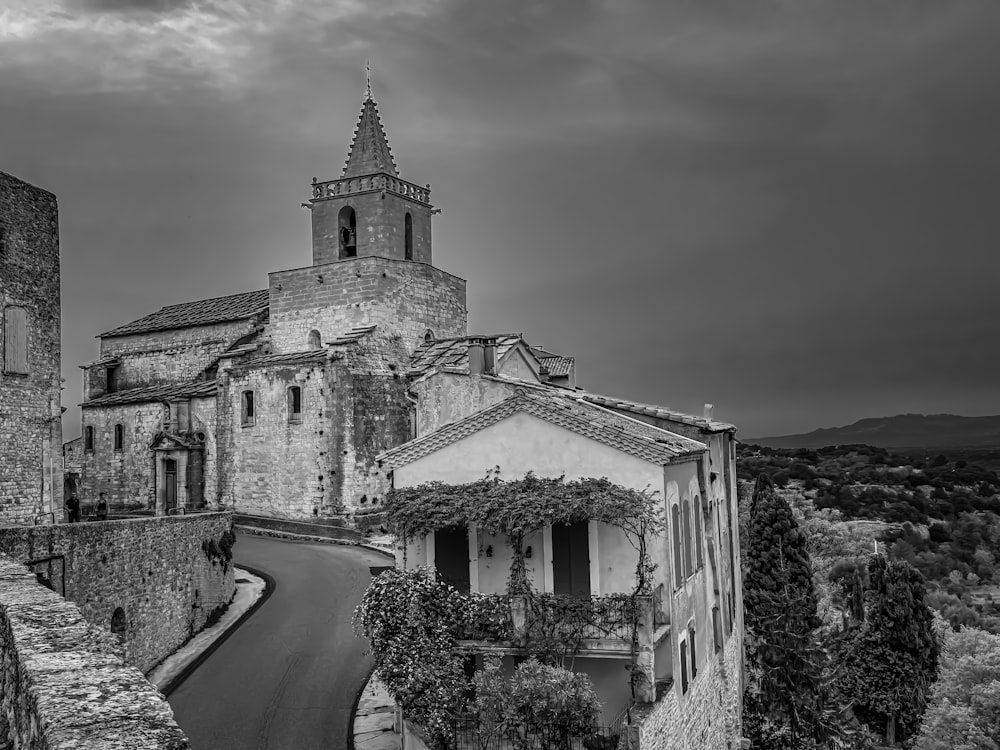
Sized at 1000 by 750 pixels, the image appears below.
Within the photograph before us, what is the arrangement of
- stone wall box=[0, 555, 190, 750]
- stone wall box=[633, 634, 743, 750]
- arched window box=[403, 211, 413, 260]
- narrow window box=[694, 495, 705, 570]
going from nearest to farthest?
stone wall box=[0, 555, 190, 750] < stone wall box=[633, 634, 743, 750] < narrow window box=[694, 495, 705, 570] < arched window box=[403, 211, 413, 260]

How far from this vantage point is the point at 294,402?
135 feet

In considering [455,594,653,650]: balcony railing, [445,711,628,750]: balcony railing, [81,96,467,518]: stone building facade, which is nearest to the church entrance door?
[81,96,467,518]: stone building facade

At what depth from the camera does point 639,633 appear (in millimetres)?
16062

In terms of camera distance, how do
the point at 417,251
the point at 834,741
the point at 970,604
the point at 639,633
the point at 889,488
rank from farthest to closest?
the point at 889,488, the point at 417,251, the point at 970,604, the point at 834,741, the point at 639,633

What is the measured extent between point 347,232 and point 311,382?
27.0 feet

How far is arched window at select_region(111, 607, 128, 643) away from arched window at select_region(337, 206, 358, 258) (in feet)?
86.0

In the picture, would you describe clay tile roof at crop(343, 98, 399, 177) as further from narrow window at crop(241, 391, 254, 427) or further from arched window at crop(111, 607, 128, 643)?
arched window at crop(111, 607, 128, 643)

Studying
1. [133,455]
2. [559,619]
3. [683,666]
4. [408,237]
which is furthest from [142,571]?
[133,455]

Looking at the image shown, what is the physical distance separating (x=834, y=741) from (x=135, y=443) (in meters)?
35.8

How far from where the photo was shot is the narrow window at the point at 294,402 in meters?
40.8

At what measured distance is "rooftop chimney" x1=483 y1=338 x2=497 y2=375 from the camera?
23178mm

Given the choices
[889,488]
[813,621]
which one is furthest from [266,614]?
[889,488]

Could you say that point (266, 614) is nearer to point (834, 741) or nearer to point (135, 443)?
point (834, 741)

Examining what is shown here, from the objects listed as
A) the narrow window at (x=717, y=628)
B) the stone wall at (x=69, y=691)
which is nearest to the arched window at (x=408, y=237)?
the narrow window at (x=717, y=628)
